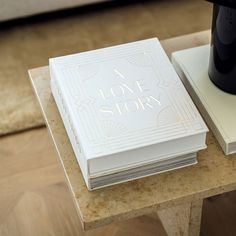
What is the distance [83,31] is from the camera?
187 cm

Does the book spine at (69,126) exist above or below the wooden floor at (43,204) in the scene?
above

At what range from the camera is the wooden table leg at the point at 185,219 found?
3.60 feet

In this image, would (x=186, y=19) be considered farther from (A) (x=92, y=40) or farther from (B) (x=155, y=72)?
(B) (x=155, y=72)

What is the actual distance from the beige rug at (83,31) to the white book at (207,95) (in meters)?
0.59

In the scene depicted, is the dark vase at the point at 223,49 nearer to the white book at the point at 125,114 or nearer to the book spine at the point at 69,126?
the white book at the point at 125,114

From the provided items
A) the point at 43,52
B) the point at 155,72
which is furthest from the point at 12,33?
the point at 155,72

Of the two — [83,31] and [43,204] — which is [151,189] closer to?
[43,204]

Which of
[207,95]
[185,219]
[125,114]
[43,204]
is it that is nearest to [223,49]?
[207,95]

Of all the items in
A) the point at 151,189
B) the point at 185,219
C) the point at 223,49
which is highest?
the point at 223,49

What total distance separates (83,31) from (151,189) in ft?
3.23

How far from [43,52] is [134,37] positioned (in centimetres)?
28

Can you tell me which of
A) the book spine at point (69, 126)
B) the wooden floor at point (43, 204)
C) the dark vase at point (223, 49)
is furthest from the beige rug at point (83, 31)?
the dark vase at point (223, 49)

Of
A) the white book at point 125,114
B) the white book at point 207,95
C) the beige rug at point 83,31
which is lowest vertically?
the beige rug at point 83,31

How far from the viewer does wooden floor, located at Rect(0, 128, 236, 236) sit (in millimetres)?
1304
